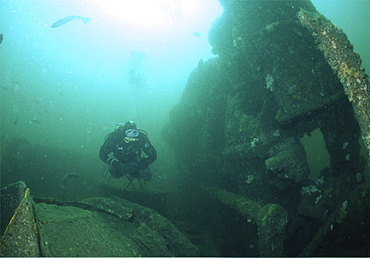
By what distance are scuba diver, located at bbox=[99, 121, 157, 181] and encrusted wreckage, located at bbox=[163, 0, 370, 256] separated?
73.9 inches

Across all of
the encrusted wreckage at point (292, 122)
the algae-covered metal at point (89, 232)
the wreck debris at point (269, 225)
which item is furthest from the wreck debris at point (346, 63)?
the algae-covered metal at point (89, 232)

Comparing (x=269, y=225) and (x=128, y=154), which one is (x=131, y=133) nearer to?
(x=128, y=154)

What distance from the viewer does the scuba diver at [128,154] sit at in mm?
4934

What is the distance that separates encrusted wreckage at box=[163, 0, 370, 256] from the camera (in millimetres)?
3199

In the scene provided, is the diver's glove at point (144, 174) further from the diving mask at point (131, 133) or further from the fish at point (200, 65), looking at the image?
the fish at point (200, 65)

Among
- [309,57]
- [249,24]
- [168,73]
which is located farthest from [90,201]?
[168,73]

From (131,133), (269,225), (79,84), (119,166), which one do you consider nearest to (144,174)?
(119,166)

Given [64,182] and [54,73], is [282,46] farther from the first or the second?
[54,73]

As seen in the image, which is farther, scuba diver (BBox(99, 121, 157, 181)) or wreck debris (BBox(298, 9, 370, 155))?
scuba diver (BBox(99, 121, 157, 181))

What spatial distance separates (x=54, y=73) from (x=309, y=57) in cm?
7933

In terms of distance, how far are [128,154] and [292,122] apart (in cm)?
403

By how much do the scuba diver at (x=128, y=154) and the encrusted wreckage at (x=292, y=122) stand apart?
6.15 feet

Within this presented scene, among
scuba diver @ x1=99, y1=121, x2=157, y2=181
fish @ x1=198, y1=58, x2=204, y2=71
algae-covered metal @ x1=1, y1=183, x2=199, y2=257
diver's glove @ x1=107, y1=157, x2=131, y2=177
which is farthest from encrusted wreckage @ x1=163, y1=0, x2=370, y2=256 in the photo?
fish @ x1=198, y1=58, x2=204, y2=71

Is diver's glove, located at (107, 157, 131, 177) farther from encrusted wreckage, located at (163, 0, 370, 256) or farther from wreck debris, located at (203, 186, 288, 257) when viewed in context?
wreck debris, located at (203, 186, 288, 257)
